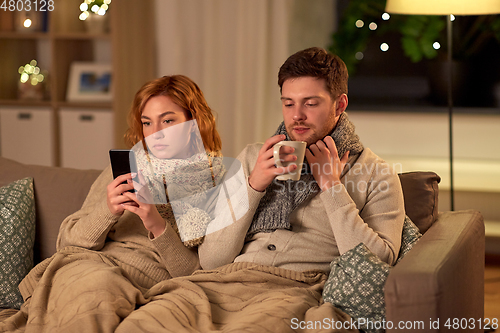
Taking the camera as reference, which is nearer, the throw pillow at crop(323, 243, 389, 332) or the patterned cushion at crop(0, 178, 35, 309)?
the throw pillow at crop(323, 243, 389, 332)

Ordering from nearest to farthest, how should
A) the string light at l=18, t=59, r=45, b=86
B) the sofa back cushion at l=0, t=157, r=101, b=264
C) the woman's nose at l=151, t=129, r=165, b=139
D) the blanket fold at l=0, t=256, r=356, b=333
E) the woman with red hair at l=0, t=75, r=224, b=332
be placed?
the blanket fold at l=0, t=256, r=356, b=333, the woman with red hair at l=0, t=75, r=224, b=332, the woman's nose at l=151, t=129, r=165, b=139, the sofa back cushion at l=0, t=157, r=101, b=264, the string light at l=18, t=59, r=45, b=86

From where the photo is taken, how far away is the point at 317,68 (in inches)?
56.4

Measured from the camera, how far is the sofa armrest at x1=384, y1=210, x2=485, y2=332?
1.08 metres

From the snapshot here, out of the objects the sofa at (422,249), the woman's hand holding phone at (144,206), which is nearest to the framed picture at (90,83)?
the sofa at (422,249)

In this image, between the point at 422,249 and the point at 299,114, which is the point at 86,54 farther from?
the point at 422,249

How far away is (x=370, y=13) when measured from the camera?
3.46m

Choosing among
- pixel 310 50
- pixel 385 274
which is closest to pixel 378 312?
pixel 385 274

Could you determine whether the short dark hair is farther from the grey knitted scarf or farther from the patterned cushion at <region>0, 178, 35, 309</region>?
the patterned cushion at <region>0, 178, 35, 309</region>

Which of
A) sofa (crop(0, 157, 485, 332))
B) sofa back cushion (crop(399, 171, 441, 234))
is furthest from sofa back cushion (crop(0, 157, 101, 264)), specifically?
sofa back cushion (crop(399, 171, 441, 234))

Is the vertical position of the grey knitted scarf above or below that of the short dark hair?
below

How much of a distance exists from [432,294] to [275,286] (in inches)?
17.7

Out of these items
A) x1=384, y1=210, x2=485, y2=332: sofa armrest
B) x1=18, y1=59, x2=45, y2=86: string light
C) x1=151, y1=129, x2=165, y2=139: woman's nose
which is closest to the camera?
x1=384, y1=210, x2=485, y2=332: sofa armrest

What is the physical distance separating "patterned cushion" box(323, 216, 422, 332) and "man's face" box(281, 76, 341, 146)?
1.14ft

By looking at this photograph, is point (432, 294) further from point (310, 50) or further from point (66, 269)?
point (66, 269)
